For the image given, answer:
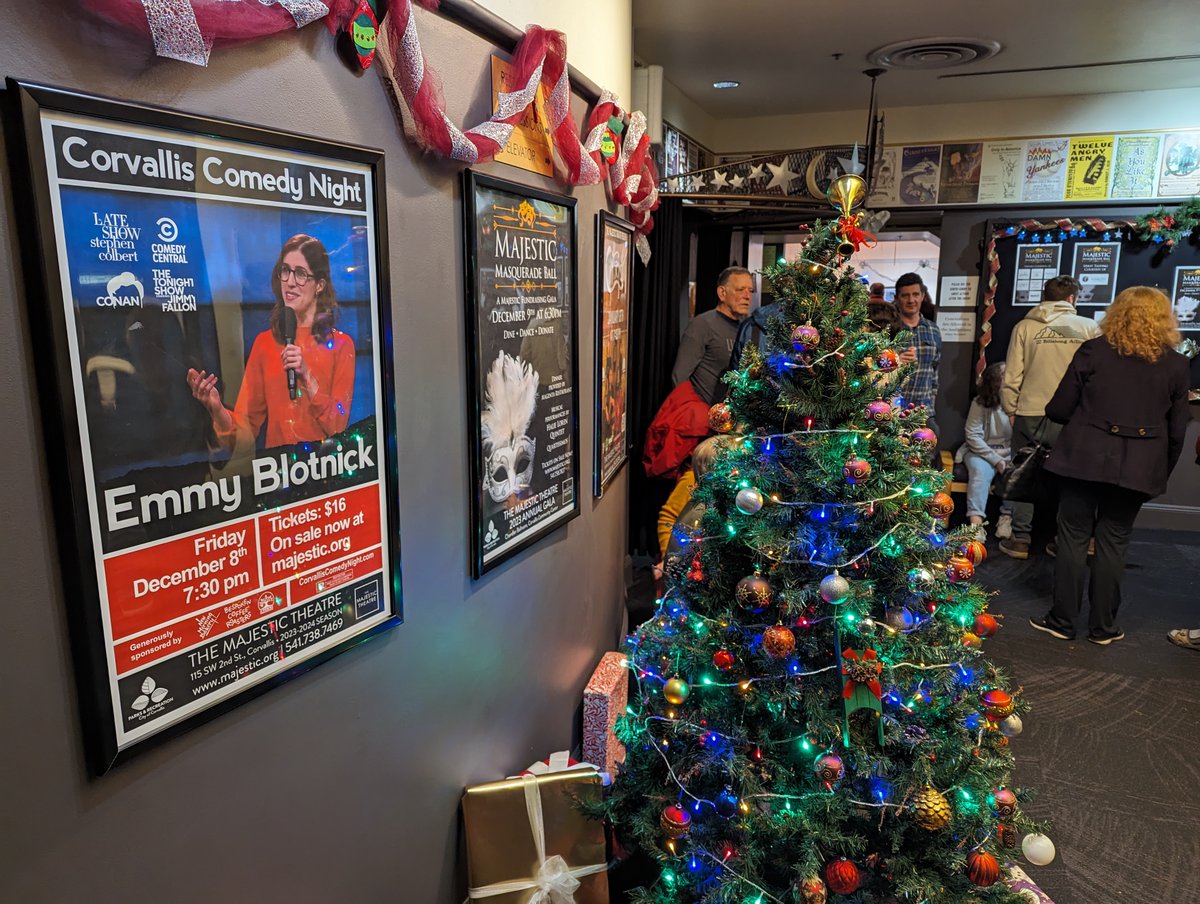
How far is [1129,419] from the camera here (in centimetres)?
340

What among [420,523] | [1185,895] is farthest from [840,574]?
[1185,895]

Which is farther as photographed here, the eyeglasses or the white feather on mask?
the white feather on mask

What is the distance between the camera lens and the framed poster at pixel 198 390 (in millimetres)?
893

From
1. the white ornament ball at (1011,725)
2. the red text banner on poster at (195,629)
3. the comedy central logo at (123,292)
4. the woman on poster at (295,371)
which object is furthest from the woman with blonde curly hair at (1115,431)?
the comedy central logo at (123,292)

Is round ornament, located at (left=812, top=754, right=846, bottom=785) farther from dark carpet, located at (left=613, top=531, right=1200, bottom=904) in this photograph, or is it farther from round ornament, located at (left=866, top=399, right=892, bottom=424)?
dark carpet, located at (left=613, top=531, right=1200, bottom=904)

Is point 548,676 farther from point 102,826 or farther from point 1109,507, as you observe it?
point 1109,507

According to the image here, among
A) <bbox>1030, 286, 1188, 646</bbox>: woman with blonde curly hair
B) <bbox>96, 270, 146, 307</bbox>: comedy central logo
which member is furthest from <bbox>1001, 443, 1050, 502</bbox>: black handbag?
<bbox>96, 270, 146, 307</bbox>: comedy central logo

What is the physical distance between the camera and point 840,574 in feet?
5.29

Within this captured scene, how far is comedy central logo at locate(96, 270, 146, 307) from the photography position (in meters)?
0.92

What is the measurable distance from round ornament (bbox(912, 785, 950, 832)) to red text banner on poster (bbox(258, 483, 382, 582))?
46.1 inches

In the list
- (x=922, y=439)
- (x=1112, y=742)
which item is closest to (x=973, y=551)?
(x=922, y=439)

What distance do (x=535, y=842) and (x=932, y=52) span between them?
456cm

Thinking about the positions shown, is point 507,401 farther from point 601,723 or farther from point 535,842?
point 601,723

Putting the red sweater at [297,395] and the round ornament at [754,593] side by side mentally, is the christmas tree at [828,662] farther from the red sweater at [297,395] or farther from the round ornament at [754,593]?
the red sweater at [297,395]
